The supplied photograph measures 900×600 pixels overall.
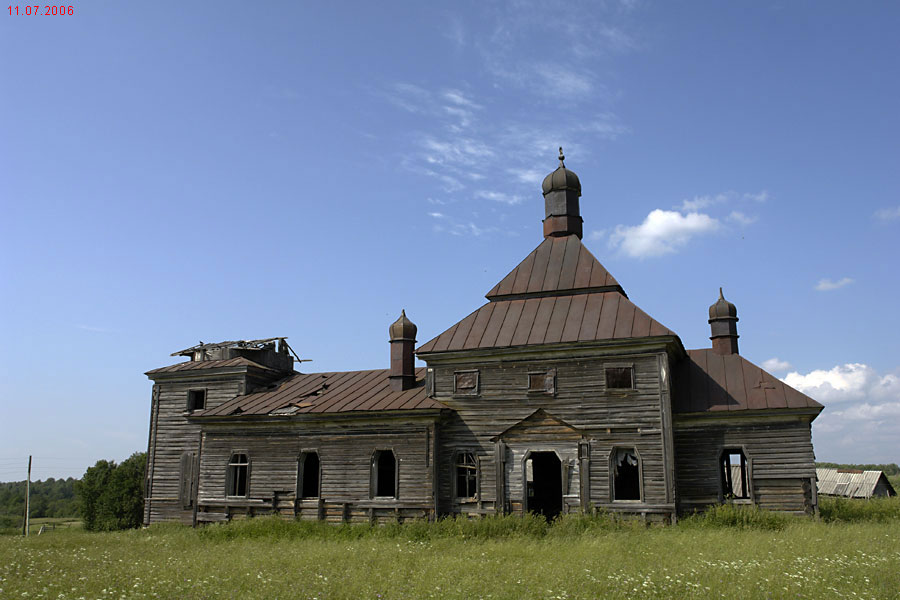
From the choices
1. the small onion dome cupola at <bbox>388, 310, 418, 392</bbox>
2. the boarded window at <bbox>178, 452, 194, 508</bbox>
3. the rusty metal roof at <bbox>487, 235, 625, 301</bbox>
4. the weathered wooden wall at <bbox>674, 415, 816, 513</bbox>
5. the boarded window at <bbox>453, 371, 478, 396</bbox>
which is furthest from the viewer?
the boarded window at <bbox>178, 452, 194, 508</bbox>

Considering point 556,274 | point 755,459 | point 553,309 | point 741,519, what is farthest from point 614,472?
point 556,274

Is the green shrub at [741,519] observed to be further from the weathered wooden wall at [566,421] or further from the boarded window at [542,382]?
the boarded window at [542,382]

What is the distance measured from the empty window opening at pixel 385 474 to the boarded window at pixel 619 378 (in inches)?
292

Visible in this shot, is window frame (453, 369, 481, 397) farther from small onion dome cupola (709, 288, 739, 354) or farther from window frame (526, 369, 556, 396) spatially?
small onion dome cupola (709, 288, 739, 354)

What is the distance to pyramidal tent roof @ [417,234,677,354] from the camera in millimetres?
21375

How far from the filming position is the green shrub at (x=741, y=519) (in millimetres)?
18359

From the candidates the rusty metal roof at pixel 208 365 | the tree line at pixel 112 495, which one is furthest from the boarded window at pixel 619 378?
the tree line at pixel 112 495

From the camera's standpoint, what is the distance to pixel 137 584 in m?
11.5

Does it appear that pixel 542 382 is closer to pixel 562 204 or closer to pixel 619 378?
pixel 619 378

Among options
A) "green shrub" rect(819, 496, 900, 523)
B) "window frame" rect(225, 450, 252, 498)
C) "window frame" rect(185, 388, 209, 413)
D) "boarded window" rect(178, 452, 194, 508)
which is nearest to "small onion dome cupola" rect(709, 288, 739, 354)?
"green shrub" rect(819, 496, 900, 523)

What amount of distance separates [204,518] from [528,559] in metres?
14.4

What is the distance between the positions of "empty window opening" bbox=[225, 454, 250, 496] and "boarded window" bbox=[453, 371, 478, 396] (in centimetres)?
787

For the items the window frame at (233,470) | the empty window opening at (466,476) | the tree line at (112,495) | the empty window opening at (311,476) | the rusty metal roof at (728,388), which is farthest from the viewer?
the tree line at (112,495)

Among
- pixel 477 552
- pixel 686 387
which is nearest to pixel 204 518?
pixel 477 552
